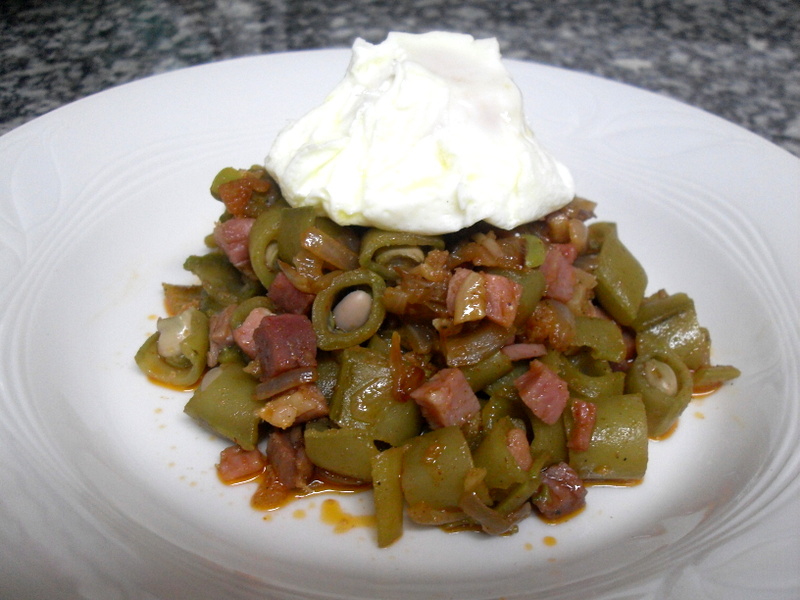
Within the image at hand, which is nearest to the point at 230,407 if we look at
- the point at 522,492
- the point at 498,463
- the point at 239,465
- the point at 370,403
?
the point at 239,465

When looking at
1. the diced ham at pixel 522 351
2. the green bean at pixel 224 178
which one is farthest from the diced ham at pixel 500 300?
the green bean at pixel 224 178

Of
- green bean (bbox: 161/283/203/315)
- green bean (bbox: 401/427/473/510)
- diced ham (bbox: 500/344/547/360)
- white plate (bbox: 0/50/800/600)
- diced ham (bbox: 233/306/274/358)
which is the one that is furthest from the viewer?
green bean (bbox: 161/283/203/315)

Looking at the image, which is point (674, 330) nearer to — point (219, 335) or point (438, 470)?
point (438, 470)

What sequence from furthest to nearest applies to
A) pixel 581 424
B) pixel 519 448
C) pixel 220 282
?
pixel 220 282, pixel 581 424, pixel 519 448

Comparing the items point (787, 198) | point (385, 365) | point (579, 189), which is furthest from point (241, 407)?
point (787, 198)

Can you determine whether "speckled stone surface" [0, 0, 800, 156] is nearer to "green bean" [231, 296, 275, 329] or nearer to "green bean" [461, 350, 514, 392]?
"green bean" [231, 296, 275, 329]

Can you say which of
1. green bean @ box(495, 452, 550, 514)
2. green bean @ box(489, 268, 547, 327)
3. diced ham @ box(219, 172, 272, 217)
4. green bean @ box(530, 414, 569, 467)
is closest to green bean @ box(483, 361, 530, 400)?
green bean @ box(530, 414, 569, 467)
